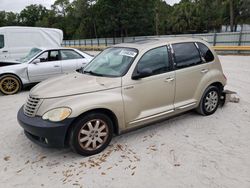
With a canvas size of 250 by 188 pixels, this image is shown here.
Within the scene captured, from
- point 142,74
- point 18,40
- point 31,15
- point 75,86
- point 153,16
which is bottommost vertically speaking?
point 75,86

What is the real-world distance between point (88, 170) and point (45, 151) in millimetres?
940

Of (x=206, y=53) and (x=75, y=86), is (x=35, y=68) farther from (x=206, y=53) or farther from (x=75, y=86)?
(x=206, y=53)

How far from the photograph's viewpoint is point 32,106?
10.5 feet

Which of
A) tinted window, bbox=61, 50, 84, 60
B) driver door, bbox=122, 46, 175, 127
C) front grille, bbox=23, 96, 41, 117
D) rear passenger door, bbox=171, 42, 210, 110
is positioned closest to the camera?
front grille, bbox=23, 96, 41, 117

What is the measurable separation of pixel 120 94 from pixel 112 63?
0.76m

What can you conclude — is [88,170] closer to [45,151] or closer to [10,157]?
[45,151]

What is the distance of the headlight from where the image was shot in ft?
9.57

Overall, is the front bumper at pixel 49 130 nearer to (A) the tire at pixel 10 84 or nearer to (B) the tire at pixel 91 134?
(B) the tire at pixel 91 134

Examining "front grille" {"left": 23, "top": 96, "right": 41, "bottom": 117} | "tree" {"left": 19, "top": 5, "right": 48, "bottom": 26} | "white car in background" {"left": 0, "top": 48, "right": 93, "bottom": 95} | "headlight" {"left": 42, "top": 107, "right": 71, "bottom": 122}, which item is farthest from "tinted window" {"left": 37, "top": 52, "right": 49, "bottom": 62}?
"tree" {"left": 19, "top": 5, "right": 48, "bottom": 26}

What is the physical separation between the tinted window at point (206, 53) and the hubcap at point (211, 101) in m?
0.69

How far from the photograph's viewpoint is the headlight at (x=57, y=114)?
292cm

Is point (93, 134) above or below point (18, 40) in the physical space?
below

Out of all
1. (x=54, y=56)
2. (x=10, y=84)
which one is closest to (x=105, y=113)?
(x=54, y=56)

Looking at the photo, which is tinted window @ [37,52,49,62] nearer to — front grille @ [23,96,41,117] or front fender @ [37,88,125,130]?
front grille @ [23,96,41,117]
